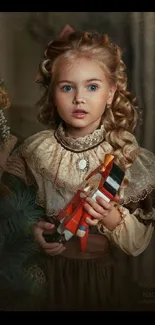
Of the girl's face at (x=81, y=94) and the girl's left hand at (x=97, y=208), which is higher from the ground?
the girl's face at (x=81, y=94)

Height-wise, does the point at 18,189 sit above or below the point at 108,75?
below

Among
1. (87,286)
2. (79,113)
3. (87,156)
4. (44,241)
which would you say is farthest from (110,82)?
(87,286)

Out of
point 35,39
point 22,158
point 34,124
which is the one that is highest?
point 35,39

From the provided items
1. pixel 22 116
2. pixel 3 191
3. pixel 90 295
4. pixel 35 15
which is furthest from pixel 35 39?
pixel 90 295

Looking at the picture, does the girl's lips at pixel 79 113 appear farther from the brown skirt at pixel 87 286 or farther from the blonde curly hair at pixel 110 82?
the brown skirt at pixel 87 286

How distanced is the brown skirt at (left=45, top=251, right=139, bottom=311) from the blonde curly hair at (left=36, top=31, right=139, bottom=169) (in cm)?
35

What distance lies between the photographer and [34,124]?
1.73m

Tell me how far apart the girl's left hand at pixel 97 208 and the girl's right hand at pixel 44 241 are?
0.13 m

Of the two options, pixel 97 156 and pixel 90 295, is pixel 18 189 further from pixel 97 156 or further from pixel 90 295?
pixel 90 295

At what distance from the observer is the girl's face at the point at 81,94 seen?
1673 mm

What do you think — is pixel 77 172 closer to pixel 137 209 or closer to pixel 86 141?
pixel 86 141

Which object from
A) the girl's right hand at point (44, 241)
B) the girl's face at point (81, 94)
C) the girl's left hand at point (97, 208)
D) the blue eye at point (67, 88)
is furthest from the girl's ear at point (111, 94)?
the girl's right hand at point (44, 241)

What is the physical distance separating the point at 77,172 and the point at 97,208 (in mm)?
131

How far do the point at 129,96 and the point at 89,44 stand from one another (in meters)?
0.21
